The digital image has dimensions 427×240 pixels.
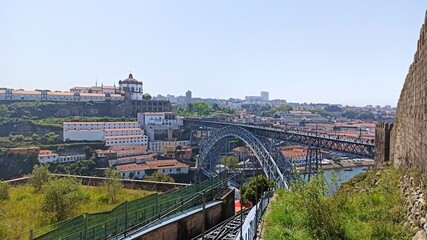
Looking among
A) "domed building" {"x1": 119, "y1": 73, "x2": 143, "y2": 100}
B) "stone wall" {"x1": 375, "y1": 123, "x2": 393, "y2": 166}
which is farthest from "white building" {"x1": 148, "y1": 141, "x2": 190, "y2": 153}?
"stone wall" {"x1": 375, "y1": 123, "x2": 393, "y2": 166}

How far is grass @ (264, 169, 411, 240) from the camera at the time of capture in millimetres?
5632

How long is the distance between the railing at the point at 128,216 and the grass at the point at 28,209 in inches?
25.4

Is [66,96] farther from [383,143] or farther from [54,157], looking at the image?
[383,143]

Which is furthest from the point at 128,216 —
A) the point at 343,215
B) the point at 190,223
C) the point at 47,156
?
the point at 47,156

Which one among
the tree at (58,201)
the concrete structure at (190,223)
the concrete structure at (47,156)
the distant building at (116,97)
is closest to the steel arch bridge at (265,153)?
the concrete structure at (190,223)

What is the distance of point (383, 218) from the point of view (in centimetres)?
586

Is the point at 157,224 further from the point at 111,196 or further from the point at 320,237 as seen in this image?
the point at 320,237

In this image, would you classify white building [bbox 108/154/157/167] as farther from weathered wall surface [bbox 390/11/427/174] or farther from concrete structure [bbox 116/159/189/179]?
weathered wall surface [bbox 390/11/427/174]

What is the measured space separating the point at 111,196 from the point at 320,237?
31.3 feet

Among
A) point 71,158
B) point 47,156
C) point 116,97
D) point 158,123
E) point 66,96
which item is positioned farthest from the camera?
point 66,96

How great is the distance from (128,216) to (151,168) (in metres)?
36.7

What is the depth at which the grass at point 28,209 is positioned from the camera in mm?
9048

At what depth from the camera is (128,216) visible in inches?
379

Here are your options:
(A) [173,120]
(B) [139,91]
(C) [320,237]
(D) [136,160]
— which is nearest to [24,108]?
(B) [139,91]
